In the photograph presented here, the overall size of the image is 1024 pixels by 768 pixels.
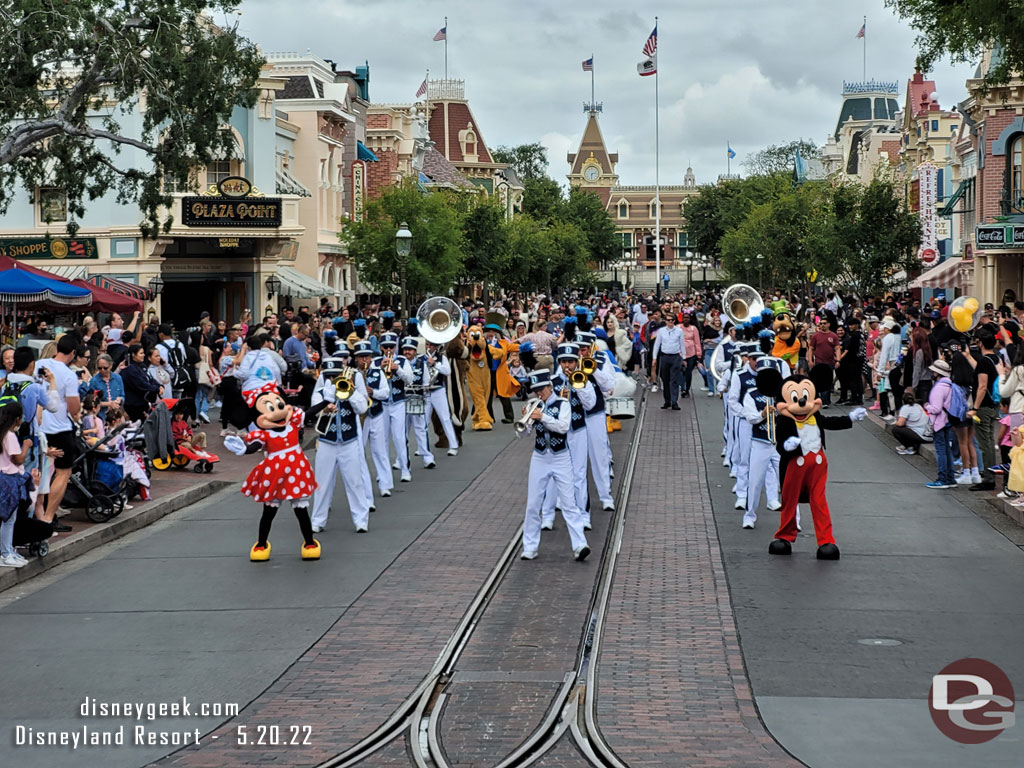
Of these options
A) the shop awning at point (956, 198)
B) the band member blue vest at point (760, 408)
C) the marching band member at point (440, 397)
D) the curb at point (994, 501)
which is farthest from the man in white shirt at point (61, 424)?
the shop awning at point (956, 198)

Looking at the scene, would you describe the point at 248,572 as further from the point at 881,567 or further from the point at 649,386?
the point at 649,386

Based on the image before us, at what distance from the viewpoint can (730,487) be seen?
15.7 metres

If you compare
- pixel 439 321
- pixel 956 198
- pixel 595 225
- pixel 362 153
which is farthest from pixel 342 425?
pixel 595 225

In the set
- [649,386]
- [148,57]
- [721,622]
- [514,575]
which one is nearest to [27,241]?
[148,57]

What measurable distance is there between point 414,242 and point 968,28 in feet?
82.5

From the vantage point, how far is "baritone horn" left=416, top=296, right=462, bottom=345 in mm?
18891

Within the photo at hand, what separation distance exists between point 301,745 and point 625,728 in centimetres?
164

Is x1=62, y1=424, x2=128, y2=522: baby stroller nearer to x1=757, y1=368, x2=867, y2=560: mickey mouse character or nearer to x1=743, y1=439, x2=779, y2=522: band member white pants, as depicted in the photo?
x1=743, y1=439, x2=779, y2=522: band member white pants

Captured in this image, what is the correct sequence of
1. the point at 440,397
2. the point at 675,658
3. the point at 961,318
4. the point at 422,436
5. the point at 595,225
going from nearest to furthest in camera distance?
the point at 675,658
the point at 961,318
the point at 422,436
the point at 440,397
the point at 595,225

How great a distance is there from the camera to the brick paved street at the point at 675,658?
691cm

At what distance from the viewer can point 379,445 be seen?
1502 centimetres

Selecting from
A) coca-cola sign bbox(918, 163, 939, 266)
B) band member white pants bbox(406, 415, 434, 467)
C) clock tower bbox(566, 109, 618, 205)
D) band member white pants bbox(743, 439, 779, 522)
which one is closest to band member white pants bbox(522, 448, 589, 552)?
band member white pants bbox(743, 439, 779, 522)

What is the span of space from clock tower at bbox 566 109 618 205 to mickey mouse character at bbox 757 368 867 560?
138428mm

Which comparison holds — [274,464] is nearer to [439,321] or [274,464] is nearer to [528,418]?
[528,418]
